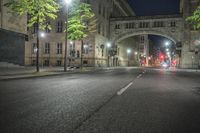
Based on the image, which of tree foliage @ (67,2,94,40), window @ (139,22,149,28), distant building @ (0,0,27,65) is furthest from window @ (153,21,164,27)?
distant building @ (0,0,27,65)

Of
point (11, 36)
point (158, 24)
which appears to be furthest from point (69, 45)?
point (11, 36)

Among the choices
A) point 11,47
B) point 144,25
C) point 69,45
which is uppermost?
Result: point 144,25

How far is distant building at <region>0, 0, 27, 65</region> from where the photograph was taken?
27.0m

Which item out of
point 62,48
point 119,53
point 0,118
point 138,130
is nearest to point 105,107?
point 138,130

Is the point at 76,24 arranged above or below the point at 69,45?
above

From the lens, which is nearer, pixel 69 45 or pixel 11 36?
pixel 11 36

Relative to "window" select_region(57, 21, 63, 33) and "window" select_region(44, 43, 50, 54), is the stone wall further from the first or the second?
"window" select_region(44, 43, 50, 54)

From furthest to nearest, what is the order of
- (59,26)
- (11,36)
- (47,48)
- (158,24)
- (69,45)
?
1. (158,24)
2. (47,48)
3. (59,26)
4. (69,45)
5. (11,36)

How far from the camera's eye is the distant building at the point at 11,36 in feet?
88.6

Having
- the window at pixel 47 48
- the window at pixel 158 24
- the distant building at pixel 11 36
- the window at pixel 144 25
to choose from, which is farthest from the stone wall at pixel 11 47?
the window at pixel 158 24

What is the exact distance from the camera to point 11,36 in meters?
28.6

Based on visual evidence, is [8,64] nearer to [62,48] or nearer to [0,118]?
[0,118]

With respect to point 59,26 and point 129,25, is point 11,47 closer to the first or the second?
point 59,26

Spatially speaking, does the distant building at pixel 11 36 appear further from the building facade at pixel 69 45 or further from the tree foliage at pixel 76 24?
the building facade at pixel 69 45
